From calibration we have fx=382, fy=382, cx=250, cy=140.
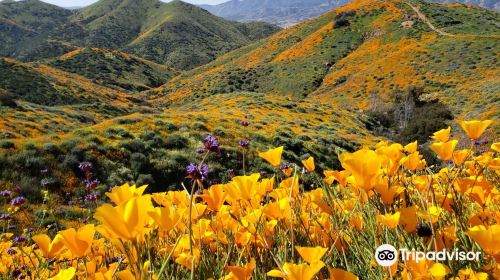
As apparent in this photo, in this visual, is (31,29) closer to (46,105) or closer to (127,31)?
(127,31)

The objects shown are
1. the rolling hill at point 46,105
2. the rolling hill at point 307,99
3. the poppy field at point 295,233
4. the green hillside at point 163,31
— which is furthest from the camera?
the green hillside at point 163,31

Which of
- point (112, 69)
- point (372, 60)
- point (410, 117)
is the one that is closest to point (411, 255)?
point (410, 117)

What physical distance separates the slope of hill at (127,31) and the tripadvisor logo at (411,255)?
380 feet

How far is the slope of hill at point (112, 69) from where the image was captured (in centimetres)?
7800

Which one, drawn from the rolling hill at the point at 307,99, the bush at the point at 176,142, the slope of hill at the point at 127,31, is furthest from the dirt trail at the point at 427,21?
the slope of hill at the point at 127,31

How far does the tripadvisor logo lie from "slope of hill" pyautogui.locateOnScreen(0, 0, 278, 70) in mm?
115953

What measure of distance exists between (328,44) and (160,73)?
49.3 metres

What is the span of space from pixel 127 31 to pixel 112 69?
78.0 metres

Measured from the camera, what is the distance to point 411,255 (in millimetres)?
1222

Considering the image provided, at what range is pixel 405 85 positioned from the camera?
41875mm

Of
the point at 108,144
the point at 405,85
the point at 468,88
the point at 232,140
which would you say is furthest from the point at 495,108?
the point at 108,144

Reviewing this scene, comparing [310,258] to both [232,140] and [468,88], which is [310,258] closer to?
[232,140]

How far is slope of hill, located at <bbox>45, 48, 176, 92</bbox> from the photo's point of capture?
78000mm

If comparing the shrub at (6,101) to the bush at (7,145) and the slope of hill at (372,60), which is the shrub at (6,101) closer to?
the bush at (7,145)
